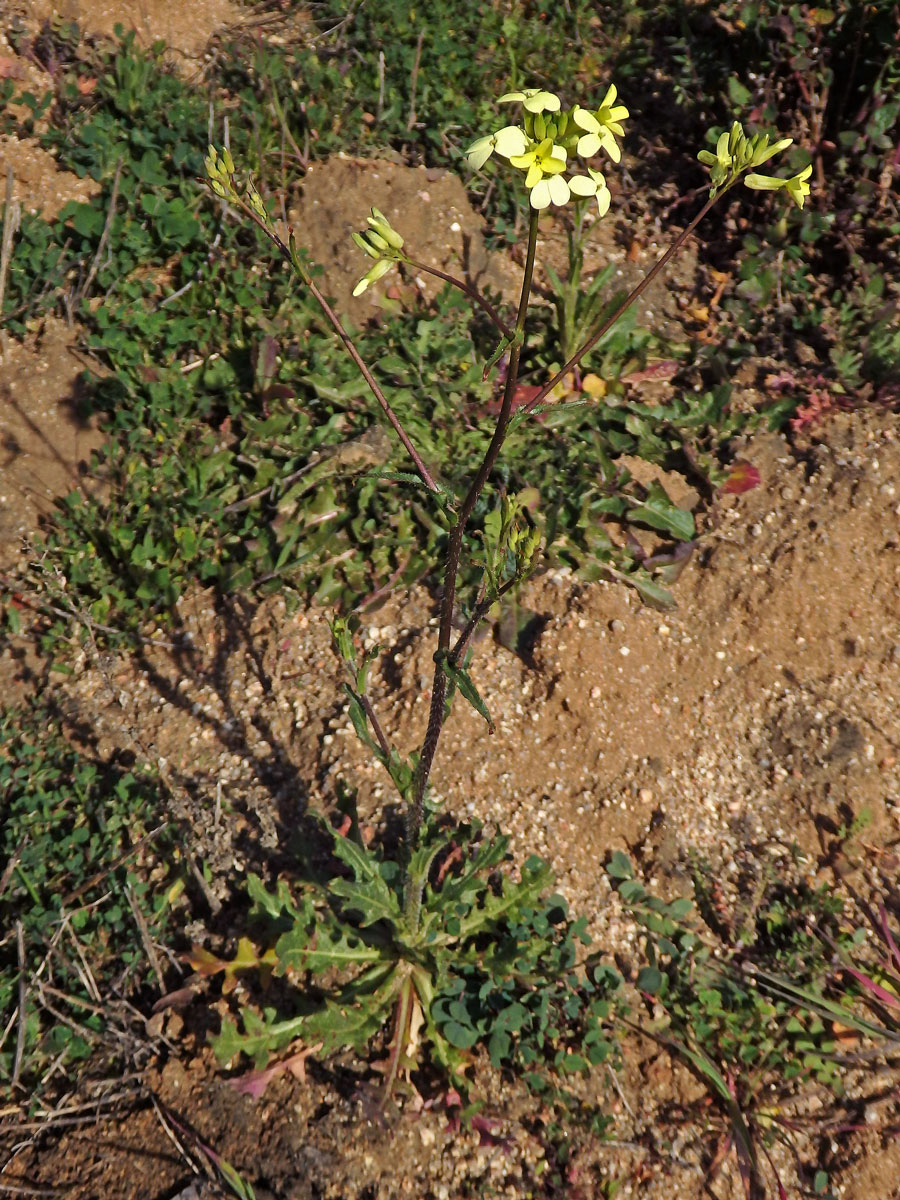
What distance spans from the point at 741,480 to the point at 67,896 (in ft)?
9.33

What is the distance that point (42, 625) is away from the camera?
3.60 m

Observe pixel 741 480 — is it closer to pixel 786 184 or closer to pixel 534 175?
pixel 786 184

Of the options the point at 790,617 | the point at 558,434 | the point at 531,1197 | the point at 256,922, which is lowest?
the point at 531,1197

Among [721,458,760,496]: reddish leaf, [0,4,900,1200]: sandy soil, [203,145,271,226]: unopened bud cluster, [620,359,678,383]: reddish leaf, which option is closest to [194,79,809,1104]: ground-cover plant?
[0,4,900,1200]: sandy soil

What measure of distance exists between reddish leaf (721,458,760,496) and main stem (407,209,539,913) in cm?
173

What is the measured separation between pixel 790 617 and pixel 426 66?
130 inches

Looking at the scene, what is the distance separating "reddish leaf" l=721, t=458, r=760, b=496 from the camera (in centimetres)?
375

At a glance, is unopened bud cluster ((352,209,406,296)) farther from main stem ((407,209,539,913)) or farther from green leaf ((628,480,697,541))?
green leaf ((628,480,697,541))

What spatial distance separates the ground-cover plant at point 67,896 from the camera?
2766 millimetres

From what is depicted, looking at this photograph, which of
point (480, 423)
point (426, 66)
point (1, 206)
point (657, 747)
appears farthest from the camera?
point (426, 66)

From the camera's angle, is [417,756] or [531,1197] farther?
[417,756]

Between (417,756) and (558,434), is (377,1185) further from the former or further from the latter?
(558,434)

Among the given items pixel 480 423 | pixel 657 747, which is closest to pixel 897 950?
pixel 657 747

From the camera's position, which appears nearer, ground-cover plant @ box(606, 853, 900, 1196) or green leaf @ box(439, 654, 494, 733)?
green leaf @ box(439, 654, 494, 733)
